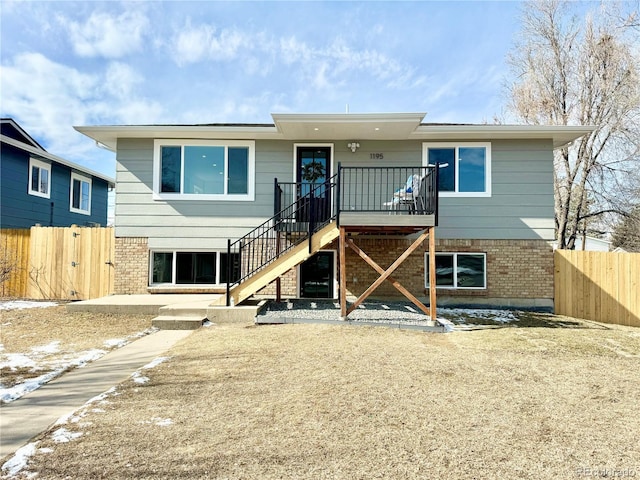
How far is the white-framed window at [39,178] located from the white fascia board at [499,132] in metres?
13.1

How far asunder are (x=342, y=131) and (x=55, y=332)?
705 centimetres

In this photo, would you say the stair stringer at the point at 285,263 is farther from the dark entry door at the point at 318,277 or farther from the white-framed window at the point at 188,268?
the dark entry door at the point at 318,277

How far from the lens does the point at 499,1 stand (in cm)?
1182

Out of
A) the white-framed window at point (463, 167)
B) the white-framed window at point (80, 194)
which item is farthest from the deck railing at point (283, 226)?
the white-framed window at point (80, 194)

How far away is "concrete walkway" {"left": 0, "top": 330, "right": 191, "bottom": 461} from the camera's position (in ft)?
9.28

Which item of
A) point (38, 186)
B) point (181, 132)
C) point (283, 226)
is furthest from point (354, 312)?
point (38, 186)

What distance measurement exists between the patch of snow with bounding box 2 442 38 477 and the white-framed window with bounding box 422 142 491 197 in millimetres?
8744

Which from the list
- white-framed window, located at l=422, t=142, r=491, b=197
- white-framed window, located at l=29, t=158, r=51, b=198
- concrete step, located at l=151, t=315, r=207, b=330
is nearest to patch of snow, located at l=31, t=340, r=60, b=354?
concrete step, located at l=151, t=315, r=207, b=330

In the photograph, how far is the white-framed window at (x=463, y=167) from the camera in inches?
358

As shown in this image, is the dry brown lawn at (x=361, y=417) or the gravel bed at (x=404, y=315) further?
the gravel bed at (x=404, y=315)

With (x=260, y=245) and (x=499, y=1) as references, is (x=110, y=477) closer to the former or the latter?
(x=260, y=245)

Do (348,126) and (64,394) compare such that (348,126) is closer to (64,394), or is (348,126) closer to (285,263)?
(285,263)

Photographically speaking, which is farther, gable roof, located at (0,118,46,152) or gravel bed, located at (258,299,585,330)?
gable roof, located at (0,118,46,152)

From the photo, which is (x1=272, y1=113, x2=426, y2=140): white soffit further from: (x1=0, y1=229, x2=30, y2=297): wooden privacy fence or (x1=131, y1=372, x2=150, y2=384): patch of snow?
(x1=0, y1=229, x2=30, y2=297): wooden privacy fence
